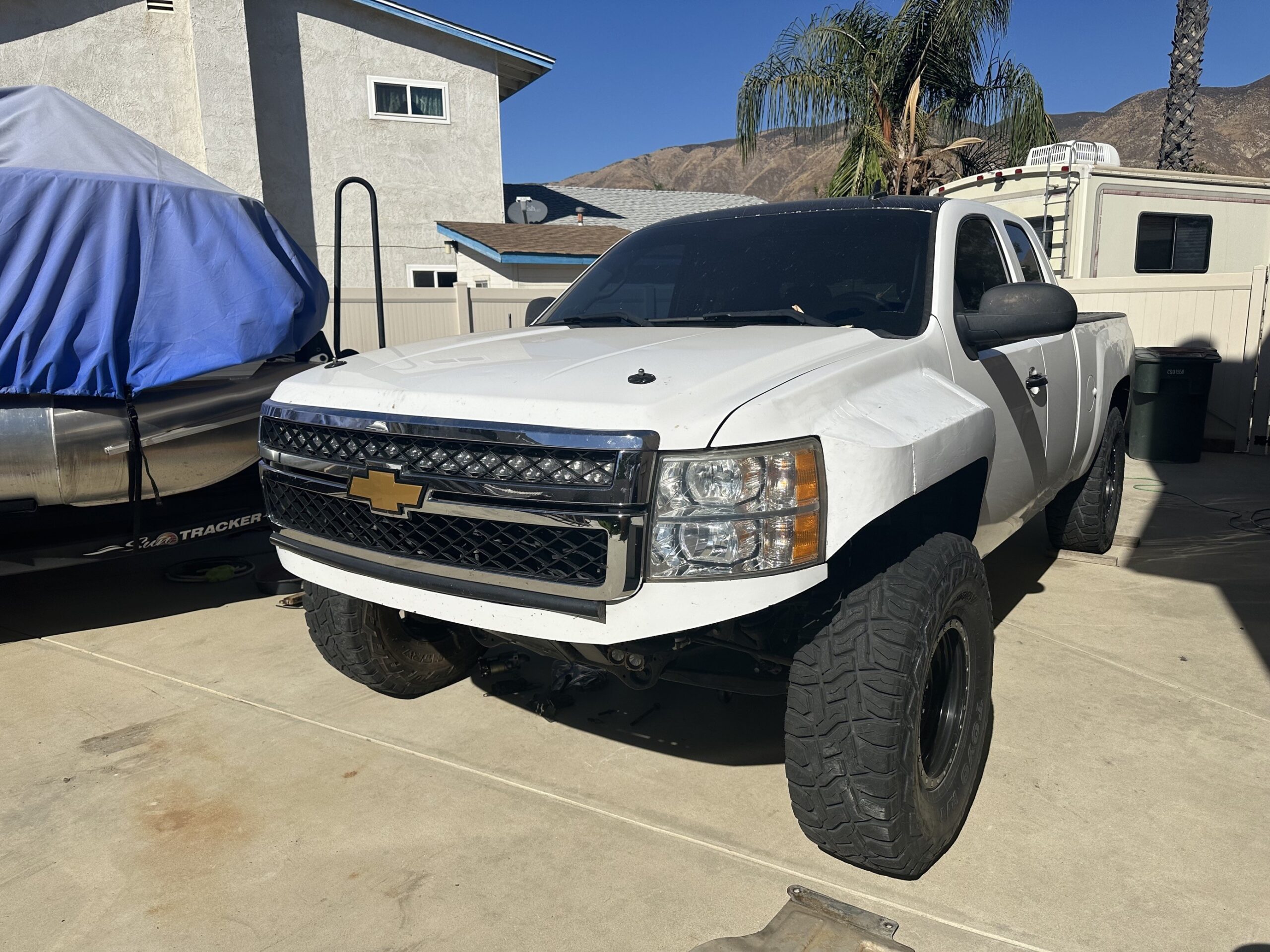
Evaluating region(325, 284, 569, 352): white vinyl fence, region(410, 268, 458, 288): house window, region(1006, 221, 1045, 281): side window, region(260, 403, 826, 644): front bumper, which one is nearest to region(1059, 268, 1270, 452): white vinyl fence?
region(1006, 221, 1045, 281): side window

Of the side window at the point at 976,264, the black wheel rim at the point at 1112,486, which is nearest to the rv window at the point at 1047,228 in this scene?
the black wheel rim at the point at 1112,486

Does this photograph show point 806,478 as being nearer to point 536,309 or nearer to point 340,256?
point 536,309

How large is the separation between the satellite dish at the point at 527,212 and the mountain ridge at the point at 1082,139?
11531mm

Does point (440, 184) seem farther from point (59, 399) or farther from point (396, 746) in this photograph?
point (396, 746)

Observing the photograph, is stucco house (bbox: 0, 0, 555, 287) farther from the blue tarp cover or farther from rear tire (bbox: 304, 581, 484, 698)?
rear tire (bbox: 304, 581, 484, 698)

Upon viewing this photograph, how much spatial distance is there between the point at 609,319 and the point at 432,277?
50.9ft

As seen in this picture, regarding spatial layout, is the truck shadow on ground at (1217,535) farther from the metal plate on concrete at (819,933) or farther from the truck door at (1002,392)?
the metal plate on concrete at (819,933)

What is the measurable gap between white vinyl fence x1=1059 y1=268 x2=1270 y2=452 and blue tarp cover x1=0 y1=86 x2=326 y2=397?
27.6 feet

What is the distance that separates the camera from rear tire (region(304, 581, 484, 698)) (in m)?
3.44

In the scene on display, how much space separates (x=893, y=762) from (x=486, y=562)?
1.17m

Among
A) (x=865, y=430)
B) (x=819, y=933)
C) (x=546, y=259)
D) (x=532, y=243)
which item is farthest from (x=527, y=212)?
(x=819, y=933)

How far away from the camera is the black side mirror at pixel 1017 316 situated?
10.3 ft

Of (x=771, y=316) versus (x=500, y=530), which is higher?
(x=771, y=316)

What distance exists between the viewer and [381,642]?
11.6ft
